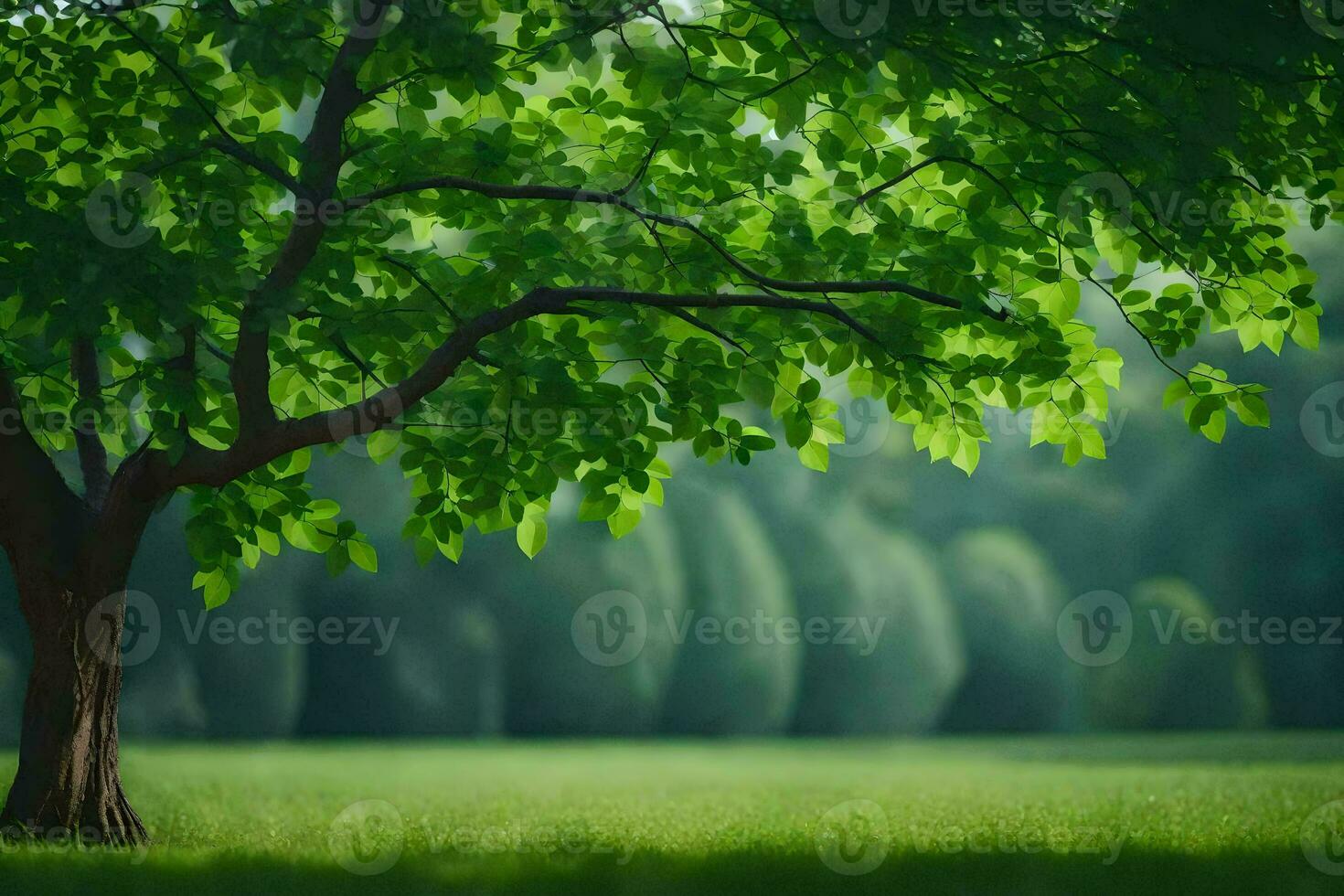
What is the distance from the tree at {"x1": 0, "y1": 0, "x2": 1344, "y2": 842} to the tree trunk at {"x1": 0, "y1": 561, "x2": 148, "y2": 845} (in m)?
0.03

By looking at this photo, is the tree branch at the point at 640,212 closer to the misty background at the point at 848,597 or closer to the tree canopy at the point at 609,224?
the tree canopy at the point at 609,224

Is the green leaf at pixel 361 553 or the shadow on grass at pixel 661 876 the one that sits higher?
the green leaf at pixel 361 553

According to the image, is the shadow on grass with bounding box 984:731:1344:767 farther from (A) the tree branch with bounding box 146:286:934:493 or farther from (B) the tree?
(A) the tree branch with bounding box 146:286:934:493

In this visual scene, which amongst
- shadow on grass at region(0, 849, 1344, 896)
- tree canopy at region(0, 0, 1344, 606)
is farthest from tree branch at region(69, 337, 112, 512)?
shadow on grass at region(0, 849, 1344, 896)

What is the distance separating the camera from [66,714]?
8680mm

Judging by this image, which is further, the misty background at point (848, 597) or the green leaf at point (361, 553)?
the misty background at point (848, 597)

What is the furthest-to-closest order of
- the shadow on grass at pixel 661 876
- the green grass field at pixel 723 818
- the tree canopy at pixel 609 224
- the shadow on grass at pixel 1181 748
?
the shadow on grass at pixel 1181 748
the green grass field at pixel 723 818
the tree canopy at pixel 609 224
the shadow on grass at pixel 661 876

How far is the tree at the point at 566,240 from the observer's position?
6938 millimetres

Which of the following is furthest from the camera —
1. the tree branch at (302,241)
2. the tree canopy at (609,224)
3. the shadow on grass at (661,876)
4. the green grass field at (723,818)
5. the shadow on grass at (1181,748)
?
the shadow on grass at (1181,748)

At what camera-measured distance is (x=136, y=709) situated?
20562 mm

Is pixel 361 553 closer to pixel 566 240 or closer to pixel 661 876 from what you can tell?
pixel 566 240

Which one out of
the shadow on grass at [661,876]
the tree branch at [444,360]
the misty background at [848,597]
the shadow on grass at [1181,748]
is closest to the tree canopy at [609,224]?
the tree branch at [444,360]

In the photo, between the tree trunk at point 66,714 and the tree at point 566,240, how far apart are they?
0.03 m

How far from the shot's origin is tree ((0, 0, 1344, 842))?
6.94 metres
